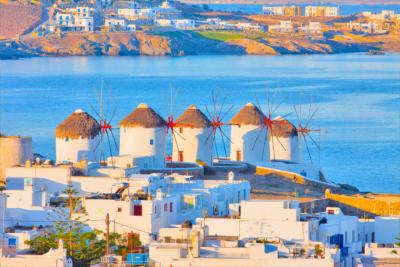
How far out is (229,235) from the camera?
26.5 m

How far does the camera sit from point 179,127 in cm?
3966

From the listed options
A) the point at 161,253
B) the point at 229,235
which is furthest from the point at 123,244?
the point at 161,253

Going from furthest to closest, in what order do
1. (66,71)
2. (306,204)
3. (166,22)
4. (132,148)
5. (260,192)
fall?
(166,22)
(66,71)
(132,148)
(260,192)
(306,204)

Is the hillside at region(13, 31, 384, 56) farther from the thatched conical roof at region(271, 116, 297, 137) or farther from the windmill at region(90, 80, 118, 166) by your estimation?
the thatched conical roof at region(271, 116, 297, 137)

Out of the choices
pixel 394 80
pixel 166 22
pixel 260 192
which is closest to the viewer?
pixel 260 192

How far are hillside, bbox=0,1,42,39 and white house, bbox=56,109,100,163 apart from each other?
131697 mm

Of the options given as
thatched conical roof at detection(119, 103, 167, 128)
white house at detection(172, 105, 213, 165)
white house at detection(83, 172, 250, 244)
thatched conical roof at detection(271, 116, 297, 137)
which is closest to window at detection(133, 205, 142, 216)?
white house at detection(83, 172, 250, 244)

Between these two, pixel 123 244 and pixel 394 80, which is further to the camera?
pixel 394 80

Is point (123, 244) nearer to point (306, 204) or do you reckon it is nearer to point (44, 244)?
point (44, 244)

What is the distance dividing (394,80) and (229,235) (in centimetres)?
7580

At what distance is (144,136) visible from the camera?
38.3 m

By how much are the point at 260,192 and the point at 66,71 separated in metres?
85.7

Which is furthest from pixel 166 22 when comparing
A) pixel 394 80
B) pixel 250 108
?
pixel 250 108

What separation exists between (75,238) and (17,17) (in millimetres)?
147100
